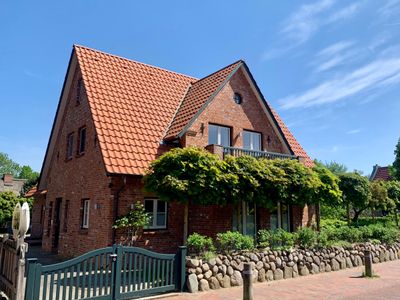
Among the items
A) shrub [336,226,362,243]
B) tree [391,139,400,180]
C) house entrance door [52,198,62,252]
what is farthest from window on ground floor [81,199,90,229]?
tree [391,139,400,180]

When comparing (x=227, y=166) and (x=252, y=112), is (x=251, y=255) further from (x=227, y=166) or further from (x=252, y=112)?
(x=252, y=112)

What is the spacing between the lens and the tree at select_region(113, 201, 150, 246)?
39.7 ft

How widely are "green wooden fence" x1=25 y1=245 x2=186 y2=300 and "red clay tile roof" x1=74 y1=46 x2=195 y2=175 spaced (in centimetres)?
400

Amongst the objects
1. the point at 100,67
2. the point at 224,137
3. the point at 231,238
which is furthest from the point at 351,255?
the point at 100,67

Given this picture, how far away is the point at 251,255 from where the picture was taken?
11.2 meters

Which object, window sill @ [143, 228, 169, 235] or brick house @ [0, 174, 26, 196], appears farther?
brick house @ [0, 174, 26, 196]

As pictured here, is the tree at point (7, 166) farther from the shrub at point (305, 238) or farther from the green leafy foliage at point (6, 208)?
the shrub at point (305, 238)

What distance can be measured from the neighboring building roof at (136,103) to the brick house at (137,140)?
0.15 ft

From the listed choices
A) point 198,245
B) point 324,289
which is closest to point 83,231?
point 198,245

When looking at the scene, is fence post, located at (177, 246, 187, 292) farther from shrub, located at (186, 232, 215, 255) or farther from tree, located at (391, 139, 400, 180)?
tree, located at (391, 139, 400, 180)

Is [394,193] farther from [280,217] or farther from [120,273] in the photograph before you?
[120,273]

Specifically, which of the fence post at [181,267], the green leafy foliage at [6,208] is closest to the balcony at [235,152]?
the fence post at [181,267]

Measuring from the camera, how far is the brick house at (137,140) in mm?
13023

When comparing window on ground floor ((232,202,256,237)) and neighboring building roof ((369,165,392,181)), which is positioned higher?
neighboring building roof ((369,165,392,181))
